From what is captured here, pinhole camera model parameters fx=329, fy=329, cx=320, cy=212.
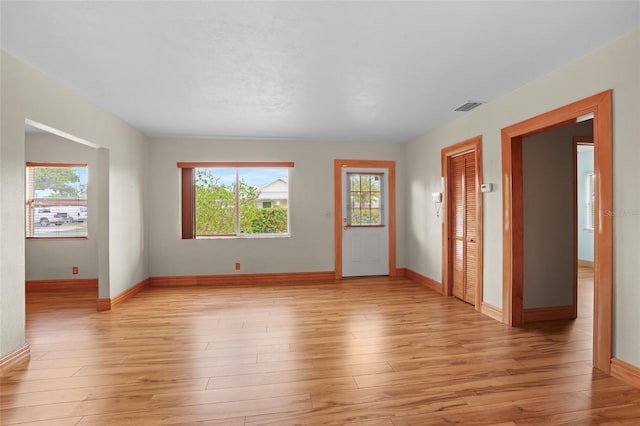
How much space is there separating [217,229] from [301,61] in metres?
3.84

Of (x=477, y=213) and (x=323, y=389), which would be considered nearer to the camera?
(x=323, y=389)

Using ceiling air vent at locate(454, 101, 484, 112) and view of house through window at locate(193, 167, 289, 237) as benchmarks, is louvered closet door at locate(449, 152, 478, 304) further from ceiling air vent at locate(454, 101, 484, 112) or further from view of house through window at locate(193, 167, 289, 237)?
view of house through window at locate(193, 167, 289, 237)

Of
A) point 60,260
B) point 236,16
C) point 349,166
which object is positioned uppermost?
point 236,16

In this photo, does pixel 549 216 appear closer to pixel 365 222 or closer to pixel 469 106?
pixel 469 106

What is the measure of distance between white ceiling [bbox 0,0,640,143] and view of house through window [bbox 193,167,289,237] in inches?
74.8

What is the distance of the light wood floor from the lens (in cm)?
202

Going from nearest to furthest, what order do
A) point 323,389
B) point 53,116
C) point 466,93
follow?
point 323,389, point 53,116, point 466,93

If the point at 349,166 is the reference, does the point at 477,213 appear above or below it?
below

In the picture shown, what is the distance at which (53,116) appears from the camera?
3105 mm

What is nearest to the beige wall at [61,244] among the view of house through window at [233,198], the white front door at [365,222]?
the view of house through window at [233,198]

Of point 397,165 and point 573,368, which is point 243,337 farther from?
point 397,165

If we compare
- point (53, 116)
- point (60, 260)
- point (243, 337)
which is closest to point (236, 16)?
point (53, 116)

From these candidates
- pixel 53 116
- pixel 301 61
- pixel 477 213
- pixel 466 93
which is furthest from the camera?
pixel 477 213

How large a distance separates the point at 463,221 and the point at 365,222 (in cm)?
196
